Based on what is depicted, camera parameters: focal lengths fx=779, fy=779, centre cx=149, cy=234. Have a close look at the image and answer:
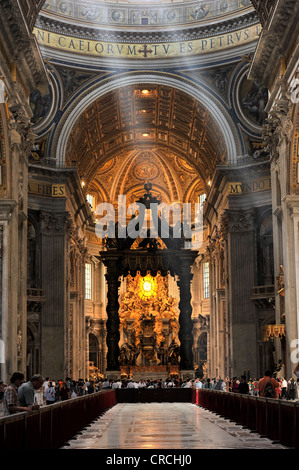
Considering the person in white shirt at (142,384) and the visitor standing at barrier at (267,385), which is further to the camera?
the person in white shirt at (142,384)

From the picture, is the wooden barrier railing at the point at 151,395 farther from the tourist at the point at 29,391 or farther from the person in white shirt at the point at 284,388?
the tourist at the point at 29,391

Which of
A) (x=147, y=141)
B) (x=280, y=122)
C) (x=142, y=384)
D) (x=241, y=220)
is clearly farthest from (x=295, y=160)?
(x=147, y=141)

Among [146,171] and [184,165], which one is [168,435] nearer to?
[184,165]

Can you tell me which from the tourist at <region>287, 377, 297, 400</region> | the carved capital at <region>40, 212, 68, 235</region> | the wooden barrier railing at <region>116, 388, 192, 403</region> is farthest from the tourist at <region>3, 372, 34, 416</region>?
the carved capital at <region>40, 212, 68, 235</region>

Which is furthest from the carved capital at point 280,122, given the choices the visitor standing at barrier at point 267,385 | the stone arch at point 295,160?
the visitor standing at barrier at point 267,385

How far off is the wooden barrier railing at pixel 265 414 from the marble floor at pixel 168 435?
0.55ft

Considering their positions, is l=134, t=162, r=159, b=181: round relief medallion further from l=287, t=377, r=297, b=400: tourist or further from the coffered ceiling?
l=287, t=377, r=297, b=400: tourist

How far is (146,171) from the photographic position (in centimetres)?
4791

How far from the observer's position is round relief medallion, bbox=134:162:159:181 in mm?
47625

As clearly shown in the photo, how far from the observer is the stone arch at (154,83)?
3378cm

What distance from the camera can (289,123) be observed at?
61.5 feet

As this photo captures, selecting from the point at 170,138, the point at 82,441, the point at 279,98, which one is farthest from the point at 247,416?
the point at 170,138

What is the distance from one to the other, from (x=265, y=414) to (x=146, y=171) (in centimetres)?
3599
